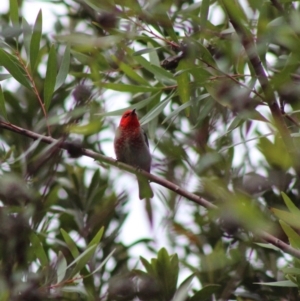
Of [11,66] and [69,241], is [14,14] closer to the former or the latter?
[11,66]

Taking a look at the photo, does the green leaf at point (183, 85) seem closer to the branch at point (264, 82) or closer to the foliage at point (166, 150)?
the foliage at point (166, 150)

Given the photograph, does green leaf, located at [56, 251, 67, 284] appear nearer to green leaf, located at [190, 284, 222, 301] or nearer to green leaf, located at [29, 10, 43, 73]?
green leaf, located at [190, 284, 222, 301]

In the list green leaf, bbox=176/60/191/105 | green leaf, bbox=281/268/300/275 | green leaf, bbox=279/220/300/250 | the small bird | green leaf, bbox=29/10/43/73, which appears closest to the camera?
green leaf, bbox=279/220/300/250

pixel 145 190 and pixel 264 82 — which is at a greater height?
pixel 264 82

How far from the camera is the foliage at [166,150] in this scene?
1.40 metres

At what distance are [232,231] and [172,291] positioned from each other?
1308 mm

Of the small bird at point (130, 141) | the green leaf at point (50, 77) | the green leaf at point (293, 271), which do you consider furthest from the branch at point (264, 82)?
the small bird at point (130, 141)

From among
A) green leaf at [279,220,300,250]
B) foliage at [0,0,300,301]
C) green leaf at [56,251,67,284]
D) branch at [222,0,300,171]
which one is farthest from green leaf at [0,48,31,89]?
green leaf at [279,220,300,250]

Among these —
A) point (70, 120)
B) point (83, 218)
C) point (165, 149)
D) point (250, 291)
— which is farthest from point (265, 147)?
point (83, 218)

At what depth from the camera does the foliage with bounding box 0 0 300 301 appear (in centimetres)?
140

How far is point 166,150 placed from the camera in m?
1.58

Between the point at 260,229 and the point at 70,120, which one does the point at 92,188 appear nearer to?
the point at 70,120

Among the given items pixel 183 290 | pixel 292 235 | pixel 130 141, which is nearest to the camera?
pixel 292 235

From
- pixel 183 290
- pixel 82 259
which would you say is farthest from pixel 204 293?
pixel 82 259
